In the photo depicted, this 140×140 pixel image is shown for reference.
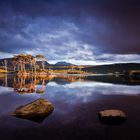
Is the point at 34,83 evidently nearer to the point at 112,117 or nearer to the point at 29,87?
the point at 29,87

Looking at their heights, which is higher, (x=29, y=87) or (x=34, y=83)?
(x=34, y=83)

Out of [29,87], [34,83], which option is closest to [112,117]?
[29,87]

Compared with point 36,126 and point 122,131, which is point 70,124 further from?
point 122,131

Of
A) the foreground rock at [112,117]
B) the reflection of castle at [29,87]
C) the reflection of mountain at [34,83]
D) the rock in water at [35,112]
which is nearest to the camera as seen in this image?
the foreground rock at [112,117]

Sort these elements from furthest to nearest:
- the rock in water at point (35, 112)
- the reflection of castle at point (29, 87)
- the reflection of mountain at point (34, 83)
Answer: the reflection of mountain at point (34, 83) < the reflection of castle at point (29, 87) < the rock in water at point (35, 112)

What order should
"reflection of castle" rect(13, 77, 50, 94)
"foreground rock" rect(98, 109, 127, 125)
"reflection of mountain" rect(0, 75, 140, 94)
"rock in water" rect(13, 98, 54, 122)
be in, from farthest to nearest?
"reflection of mountain" rect(0, 75, 140, 94) < "reflection of castle" rect(13, 77, 50, 94) < "rock in water" rect(13, 98, 54, 122) < "foreground rock" rect(98, 109, 127, 125)

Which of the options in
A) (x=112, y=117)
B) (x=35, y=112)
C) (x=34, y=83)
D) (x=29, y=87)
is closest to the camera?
(x=112, y=117)

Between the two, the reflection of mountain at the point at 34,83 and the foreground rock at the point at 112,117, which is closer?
the foreground rock at the point at 112,117

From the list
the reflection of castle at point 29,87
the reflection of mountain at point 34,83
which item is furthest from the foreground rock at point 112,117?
the reflection of castle at point 29,87

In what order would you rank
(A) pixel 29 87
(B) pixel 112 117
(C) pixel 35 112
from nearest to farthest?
1. (B) pixel 112 117
2. (C) pixel 35 112
3. (A) pixel 29 87

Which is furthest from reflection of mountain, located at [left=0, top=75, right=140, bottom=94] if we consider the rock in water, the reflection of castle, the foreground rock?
the foreground rock

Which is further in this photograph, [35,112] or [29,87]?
[29,87]

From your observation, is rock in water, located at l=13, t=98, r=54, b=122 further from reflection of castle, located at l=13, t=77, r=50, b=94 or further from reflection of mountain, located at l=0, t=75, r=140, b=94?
reflection of castle, located at l=13, t=77, r=50, b=94

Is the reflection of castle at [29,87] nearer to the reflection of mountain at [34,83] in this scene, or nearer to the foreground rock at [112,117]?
the reflection of mountain at [34,83]
